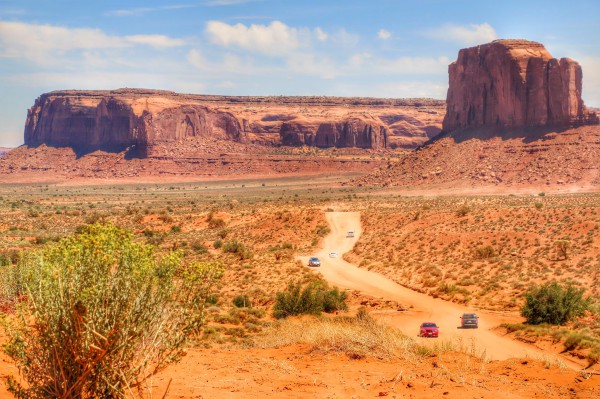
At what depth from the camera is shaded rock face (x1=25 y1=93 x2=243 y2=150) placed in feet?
533

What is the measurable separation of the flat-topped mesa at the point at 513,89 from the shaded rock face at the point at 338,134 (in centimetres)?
5105

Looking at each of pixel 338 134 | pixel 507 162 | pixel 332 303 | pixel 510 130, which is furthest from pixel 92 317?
pixel 338 134

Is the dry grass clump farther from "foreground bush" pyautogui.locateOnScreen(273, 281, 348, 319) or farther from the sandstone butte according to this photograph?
the sandstone butte

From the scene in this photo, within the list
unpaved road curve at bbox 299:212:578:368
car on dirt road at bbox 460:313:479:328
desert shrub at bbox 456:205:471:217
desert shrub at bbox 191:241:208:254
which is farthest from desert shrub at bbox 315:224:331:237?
car on dirt road at bbox 460:313:479:328

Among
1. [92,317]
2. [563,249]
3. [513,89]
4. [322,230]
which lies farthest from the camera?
[513,89]

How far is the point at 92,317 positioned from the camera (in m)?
9.41

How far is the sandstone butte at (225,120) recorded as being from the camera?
540 ft

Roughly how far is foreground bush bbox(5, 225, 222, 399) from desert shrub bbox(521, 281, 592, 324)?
19.8 m

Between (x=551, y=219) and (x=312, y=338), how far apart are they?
34627 millimetres

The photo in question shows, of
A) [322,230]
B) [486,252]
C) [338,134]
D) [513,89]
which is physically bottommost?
[322,230]

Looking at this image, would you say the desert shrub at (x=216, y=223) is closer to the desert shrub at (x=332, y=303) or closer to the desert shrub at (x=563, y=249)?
the desert shrub at (x=563, y=249)

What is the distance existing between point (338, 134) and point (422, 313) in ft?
448

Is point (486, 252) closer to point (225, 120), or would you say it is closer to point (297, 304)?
point (297, 304)

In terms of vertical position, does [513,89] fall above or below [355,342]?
above
